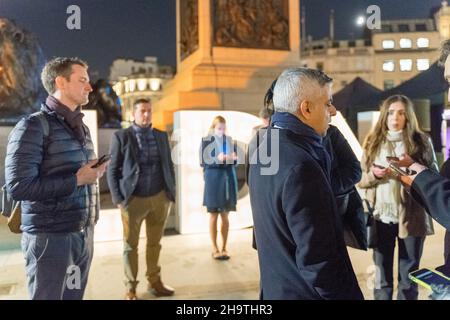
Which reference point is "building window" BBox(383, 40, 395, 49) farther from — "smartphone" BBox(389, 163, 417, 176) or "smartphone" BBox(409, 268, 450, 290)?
"smartphone" BBox(409, 268, 450, 290)

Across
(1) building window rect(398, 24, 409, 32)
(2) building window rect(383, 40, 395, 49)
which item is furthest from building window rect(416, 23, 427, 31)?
(2) building window rect(383, 40, 395, 49)

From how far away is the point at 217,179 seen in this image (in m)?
5.23

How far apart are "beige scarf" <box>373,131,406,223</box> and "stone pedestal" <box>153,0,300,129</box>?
618 centimetres

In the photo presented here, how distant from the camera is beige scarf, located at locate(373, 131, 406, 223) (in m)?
3.37

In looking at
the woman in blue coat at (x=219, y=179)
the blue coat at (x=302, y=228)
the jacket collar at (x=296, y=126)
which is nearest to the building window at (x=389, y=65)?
the woman in blue coat at (x=219, y=179)

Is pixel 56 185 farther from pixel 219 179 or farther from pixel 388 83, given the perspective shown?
pixel 388 83

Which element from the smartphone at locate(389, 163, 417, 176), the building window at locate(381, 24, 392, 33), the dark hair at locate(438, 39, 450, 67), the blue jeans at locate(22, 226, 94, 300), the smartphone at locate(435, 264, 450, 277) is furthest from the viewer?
the building window at locate(381, 24, 392, 33)

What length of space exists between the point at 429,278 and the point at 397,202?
1589mm

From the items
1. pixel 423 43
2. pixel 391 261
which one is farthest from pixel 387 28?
pixel 391 261

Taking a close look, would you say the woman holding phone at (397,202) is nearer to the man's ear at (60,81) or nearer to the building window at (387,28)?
the man's ear at (60,81)

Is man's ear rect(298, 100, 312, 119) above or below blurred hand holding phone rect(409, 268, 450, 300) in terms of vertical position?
above

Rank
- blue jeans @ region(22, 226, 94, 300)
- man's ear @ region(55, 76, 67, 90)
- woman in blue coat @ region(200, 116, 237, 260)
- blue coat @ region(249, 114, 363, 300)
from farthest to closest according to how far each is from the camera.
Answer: woman in blue coat @ region(200, 116, 237, 260), man's ear @ region(55, 76, 67, 90), blue jeans @ region(22, 226, 94, 300), blue coat @ region(249, 114, 363, 300)

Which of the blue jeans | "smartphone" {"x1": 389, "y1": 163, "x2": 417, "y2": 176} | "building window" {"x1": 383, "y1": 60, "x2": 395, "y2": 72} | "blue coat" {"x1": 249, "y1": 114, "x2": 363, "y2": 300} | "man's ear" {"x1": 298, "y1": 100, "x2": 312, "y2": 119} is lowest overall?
the blue jeans

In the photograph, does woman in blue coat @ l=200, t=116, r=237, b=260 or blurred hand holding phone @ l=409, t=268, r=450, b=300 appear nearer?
blurred hand holding phone @ l=409, t=268, r=450, b=300
